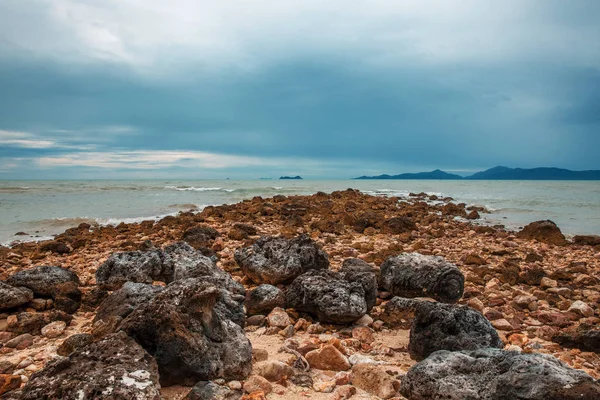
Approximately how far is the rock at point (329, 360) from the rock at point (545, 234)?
1154 centimetres

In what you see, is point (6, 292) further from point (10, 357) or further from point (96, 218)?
point (96, 218)

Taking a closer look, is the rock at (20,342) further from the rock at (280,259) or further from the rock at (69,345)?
the rock at (280,259)

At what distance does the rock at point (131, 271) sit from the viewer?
22.1ft

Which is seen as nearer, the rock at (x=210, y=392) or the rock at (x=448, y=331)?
the rock at (x=210, y=392)

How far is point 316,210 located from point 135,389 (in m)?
16.8

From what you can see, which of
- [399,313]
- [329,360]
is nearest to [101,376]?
[329,360]

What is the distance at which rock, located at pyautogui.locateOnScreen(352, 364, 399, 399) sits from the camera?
11.4 feet

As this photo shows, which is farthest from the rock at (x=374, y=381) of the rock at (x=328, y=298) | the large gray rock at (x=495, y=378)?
the rock at (x=328, y=298)

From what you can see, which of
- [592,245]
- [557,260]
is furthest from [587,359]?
[592,245]

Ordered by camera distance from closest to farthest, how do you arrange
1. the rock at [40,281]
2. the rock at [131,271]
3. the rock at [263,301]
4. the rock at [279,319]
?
the rock at [279,319], the rock at [263,301], the rock at [40,281], the rock at [131,271]

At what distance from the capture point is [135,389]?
267 cm

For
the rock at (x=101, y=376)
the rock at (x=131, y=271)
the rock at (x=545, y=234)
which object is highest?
the rock at (x=101, y=376)

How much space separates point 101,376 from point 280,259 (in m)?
4.51

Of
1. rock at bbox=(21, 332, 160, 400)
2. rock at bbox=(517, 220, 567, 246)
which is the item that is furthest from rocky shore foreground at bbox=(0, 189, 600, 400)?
rock at bbox=(517, 220, 567, 246)
